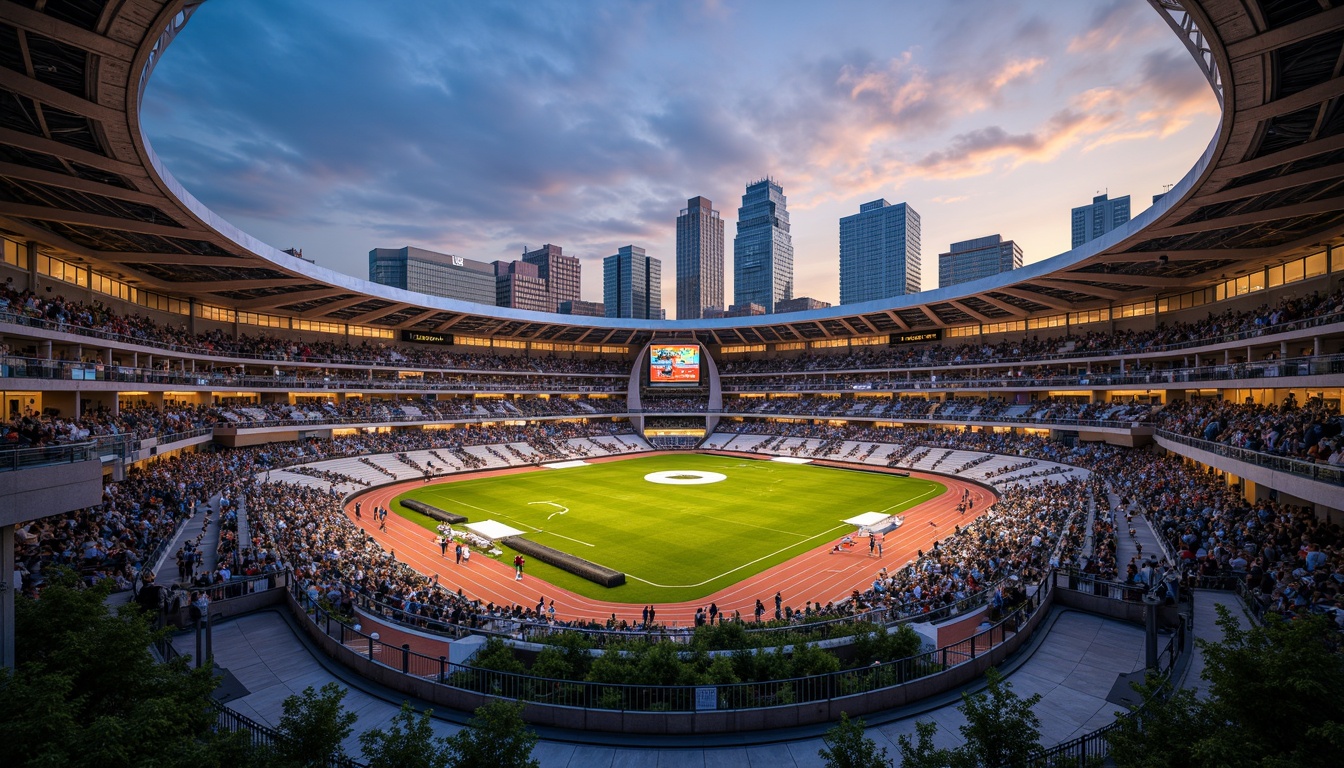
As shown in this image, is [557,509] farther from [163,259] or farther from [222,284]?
[222,284]

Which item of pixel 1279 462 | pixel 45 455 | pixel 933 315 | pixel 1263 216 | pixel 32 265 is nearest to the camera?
pixel 45 455

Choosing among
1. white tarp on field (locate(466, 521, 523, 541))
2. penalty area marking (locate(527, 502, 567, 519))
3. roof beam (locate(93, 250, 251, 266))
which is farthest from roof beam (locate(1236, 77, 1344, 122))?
roof beam (locate(93, 250, 251, 266))

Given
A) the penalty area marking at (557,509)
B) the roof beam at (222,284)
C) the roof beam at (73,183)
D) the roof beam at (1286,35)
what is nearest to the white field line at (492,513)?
the penalty area marking at (557,509)

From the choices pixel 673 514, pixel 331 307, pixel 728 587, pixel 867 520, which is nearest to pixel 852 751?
pixel 728 587

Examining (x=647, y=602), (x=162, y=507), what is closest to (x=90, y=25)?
(x=162, y=507)

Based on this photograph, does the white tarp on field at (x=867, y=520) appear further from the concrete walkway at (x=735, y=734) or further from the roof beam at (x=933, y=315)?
the roof beam at (x=933, y=315)

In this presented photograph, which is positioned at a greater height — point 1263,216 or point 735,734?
point 1263,216
